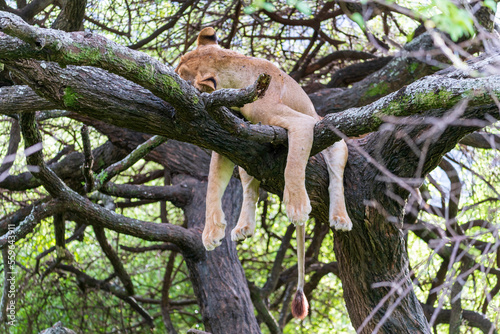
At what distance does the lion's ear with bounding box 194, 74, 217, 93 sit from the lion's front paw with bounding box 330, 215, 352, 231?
103 centimetres

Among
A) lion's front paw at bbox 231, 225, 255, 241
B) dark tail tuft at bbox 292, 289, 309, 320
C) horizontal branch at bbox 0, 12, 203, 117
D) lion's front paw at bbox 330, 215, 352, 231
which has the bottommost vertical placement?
dark tail tuft at bbox 292, 289, 309, 320

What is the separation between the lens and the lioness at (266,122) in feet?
9.65

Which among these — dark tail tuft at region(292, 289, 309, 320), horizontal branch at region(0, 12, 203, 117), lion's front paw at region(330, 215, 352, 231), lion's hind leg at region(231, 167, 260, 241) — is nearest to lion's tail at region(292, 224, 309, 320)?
dark tail tuft at region(292, 289, 309, 320)

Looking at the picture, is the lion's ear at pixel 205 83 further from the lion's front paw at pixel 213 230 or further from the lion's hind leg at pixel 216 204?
the lion's front paw at pixel 213 230

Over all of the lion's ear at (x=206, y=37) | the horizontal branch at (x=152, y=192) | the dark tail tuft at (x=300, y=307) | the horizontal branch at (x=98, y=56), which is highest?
the horizontal branch at (x=152, y=192)

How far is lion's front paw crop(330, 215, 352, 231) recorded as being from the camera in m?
3.17

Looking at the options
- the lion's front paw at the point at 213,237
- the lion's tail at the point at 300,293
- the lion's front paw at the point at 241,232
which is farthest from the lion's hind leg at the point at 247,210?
the lion's tail at the point at 300,293

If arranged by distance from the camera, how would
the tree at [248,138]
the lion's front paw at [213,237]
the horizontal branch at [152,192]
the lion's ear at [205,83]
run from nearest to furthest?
the tree at [248,138]
the lion's ear at [205,83]
the lion's front paw at [213,237]
the horizontal branch at [152,192]

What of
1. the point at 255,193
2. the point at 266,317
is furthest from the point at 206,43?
the point at 266,317

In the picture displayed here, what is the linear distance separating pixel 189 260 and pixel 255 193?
166 centimetres

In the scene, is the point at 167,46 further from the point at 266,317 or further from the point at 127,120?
the point at 127,120

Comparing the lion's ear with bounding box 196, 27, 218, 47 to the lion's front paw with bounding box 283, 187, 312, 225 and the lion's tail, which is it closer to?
the lion's front paw with bounding box 283, 187, 312, 225

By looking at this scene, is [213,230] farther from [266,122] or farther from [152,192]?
[152,192]

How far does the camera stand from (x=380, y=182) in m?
3.45
